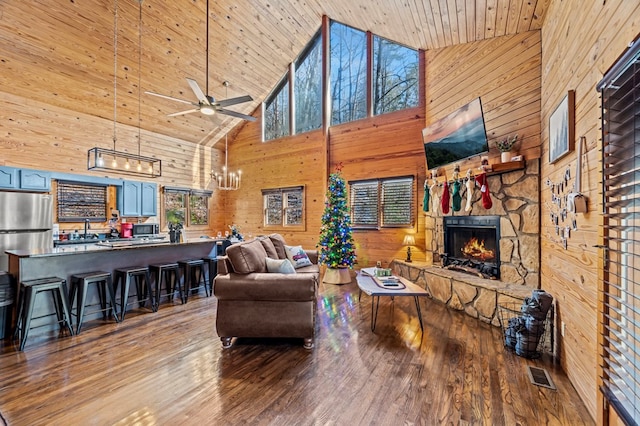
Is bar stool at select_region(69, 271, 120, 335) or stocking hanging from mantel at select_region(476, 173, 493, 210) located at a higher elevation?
stocking hanging from mantel at select_region(476, 173, 493, 210)

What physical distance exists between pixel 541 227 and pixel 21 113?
855 cm

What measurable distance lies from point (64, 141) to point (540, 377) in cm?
826

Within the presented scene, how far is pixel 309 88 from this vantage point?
25.0ft

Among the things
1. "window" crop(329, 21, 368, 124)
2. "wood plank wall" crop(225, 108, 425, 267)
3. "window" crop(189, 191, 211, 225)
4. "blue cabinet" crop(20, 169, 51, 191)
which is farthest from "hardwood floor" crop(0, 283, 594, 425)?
"window" crop(329, 21, 368, 124)

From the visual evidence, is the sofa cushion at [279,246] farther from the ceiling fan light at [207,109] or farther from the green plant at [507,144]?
the green plant at [507,144]

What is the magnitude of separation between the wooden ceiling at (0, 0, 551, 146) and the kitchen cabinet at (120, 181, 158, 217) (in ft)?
4.86

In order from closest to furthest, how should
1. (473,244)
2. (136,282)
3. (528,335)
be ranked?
(528,335) < (136,282) < (473,244)

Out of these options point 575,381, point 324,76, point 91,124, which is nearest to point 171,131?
point 91,124

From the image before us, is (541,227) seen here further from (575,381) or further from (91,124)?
(91,124)

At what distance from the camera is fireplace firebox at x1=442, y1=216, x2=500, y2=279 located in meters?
3.99

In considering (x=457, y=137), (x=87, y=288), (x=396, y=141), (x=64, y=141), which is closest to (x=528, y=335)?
(x=457, y=137)

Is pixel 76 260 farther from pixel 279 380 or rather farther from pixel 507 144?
pixel 507 144

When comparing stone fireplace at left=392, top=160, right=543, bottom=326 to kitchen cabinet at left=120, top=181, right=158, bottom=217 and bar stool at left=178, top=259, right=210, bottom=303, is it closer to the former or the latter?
bar stool at left=178, top=259, right=210, bottom=303

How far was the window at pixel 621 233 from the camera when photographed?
145 centimetres
